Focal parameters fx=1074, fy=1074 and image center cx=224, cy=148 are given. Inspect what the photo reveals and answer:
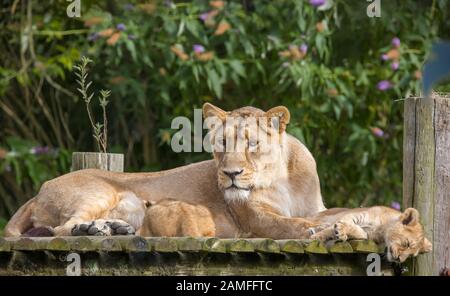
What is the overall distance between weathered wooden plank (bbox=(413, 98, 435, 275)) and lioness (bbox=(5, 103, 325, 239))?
2.30 ft

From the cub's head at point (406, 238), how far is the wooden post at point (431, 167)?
0.37 feet

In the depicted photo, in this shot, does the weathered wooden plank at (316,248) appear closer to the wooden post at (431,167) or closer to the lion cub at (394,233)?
the lion cub at (394,233)

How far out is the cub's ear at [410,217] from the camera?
5031 millimetres

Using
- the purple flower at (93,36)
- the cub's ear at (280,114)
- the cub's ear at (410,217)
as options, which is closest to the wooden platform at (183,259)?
the cub's ear at (410,217)

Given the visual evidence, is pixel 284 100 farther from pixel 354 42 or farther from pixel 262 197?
pixel 262 197

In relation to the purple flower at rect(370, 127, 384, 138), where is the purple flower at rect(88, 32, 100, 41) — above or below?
above

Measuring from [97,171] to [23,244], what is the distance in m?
1.28

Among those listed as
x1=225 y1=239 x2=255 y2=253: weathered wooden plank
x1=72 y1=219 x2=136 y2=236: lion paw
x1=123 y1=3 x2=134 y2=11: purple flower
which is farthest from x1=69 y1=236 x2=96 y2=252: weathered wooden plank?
x1=123 y1=3 x2=134 y2=11: purple flower

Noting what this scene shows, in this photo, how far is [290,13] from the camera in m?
8.98

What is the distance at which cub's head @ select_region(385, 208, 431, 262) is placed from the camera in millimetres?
4957

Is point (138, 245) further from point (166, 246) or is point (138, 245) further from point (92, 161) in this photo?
point (92, 161)

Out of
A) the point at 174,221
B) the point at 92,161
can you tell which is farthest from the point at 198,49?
the point at 174,221

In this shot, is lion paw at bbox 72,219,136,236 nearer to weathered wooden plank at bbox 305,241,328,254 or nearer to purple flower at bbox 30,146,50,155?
weathered wooden plank at bbox 305,241,328,254
